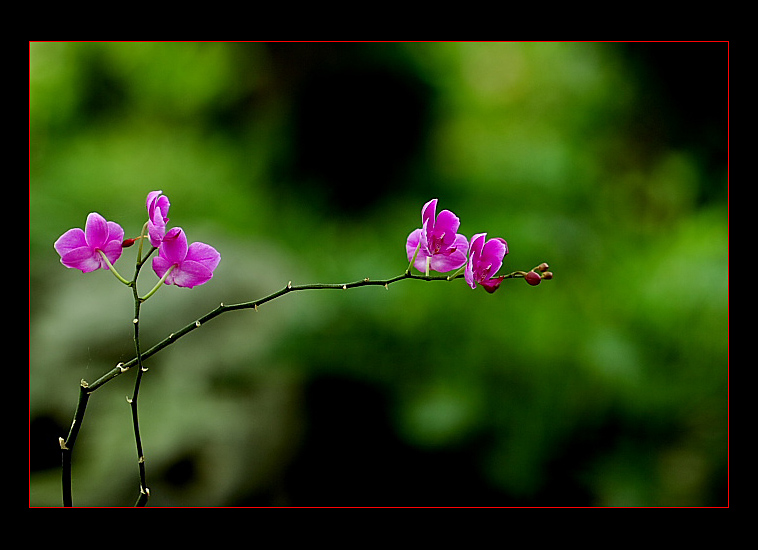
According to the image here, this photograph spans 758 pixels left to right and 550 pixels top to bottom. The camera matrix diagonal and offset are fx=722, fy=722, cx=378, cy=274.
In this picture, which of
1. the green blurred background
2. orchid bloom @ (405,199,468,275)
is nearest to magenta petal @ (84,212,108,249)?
orchid bloom @ (405,199,468,275)

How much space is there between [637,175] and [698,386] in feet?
2.08

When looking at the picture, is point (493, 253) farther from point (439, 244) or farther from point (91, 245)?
point (91, 245)

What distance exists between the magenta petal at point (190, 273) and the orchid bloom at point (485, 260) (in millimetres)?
190

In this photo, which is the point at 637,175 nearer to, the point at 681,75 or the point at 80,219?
the point at 681,75

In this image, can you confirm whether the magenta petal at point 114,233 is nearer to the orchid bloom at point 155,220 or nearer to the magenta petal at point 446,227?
the orchid bloom at point 155,220

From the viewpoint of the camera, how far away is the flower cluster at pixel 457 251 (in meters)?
0.53

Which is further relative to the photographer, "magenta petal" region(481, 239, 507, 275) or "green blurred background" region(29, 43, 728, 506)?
"green blurred background" region(29, 43, 728, 506)

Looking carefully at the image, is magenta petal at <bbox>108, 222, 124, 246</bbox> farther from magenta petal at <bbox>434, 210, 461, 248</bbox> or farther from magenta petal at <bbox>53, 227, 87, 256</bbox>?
magenta petal at <bbox>434, 210, 461, 248</bbox>

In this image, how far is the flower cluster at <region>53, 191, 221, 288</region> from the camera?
514 mm

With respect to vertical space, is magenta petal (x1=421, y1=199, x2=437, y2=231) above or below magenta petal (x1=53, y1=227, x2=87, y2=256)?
above

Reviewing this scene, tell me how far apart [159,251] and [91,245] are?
0.17 ft

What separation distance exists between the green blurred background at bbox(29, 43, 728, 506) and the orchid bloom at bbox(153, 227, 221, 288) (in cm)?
86

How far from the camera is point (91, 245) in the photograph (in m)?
0.52

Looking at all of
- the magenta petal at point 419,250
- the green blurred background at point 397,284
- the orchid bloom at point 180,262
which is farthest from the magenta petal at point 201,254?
the green blurred background at point 397,284
